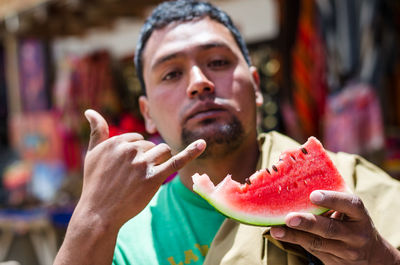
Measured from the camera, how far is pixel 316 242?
1.29 meters

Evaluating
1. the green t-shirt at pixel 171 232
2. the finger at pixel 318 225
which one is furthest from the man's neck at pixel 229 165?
the finger at pixel 318 225

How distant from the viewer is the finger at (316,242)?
1.28 meters

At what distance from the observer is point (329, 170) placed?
1.50 m

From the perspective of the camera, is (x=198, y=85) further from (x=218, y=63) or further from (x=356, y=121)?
(x=356, y=121)

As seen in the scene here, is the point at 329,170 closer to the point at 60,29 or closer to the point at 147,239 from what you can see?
the point at 147,239

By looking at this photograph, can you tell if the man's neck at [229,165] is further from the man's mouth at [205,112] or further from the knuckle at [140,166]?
the knuckle at [140,166]

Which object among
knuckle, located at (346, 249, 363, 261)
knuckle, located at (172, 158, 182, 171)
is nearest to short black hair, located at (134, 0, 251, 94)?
knuckle, located at (172, 158, 182, 171)

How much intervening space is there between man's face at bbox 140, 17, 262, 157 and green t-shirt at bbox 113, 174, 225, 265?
0.34 metres

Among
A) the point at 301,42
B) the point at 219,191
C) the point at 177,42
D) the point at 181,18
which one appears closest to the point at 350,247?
Answer: the point at 219,191

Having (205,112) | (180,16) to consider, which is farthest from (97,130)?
(180,16)

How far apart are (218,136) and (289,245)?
0.58m

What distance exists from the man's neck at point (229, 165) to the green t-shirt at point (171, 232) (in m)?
0.12

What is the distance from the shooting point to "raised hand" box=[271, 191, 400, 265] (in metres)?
1.21

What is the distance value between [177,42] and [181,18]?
0.70 ft
